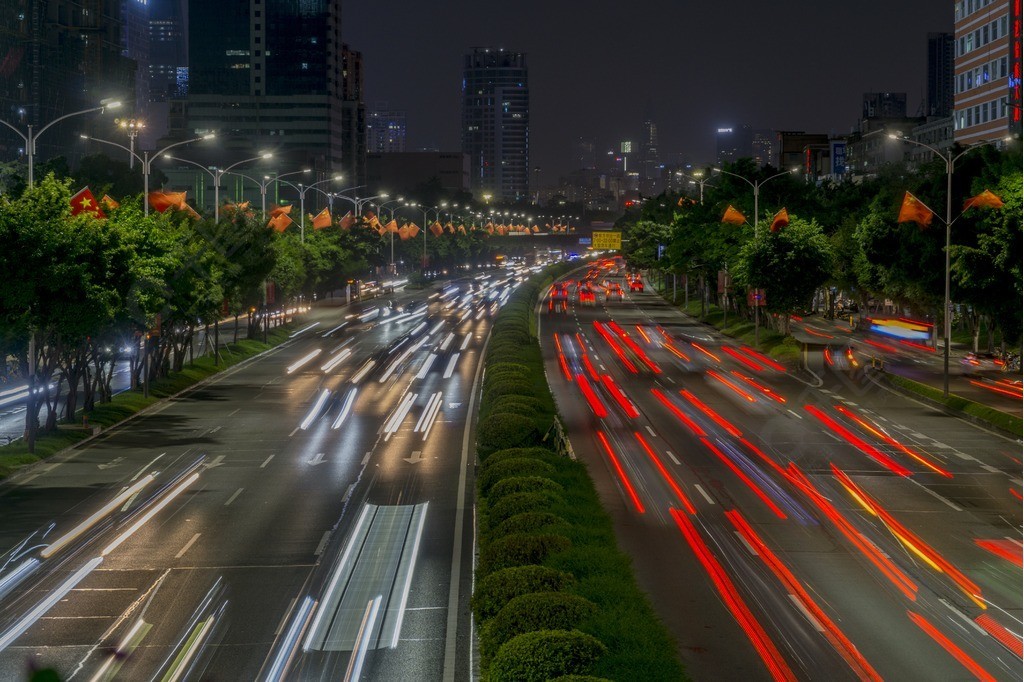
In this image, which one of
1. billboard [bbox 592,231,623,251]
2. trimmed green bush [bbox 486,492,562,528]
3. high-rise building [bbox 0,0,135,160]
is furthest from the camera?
billboard [bbox 592,231,623,251]

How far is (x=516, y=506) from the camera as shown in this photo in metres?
22.6

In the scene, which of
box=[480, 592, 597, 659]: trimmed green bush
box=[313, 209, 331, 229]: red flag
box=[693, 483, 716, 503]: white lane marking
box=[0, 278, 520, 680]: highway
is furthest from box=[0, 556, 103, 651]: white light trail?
box=[313, 209, 331, 229]: red flag

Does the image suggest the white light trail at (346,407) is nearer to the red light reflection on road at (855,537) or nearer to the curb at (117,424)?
the curb at (117,424)

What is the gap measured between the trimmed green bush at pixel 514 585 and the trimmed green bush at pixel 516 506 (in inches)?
165

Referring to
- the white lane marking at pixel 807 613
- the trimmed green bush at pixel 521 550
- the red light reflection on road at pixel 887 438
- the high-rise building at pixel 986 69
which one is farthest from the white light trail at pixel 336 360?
the high-rise building at pixel 986 69

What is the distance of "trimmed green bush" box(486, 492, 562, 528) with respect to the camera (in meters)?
22.6

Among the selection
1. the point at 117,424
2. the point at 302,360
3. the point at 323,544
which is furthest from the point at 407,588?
the point at 302,360

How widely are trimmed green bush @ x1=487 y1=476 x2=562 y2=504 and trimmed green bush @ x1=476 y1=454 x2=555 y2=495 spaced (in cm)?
134

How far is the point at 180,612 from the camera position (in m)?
20.3

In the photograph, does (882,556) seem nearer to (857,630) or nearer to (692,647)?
(857,630)

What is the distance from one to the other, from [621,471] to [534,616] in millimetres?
17768

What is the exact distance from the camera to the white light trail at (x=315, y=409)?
42875 millimetres

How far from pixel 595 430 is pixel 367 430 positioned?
24.3 feet

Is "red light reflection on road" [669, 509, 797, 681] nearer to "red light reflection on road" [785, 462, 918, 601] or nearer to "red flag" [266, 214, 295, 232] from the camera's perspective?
"red light reflection on road" [785, 462, 918, 601]
